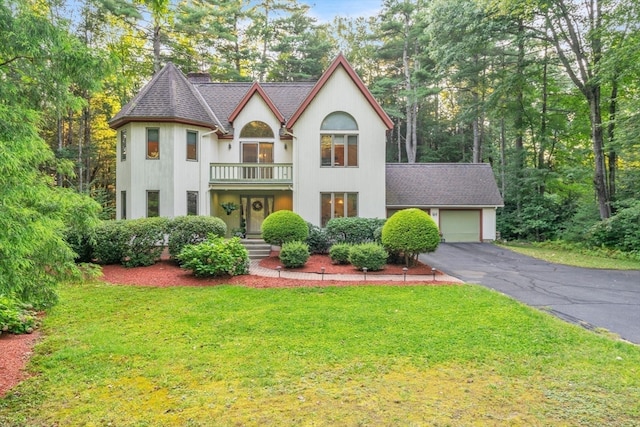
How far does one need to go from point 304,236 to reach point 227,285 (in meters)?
4.33

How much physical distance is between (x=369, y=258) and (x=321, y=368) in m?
6.86

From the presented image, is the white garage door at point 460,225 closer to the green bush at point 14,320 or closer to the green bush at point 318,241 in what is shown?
the green bush at point 318,241

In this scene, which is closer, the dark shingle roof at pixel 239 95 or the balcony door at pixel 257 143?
the balcony door at pixel 257 143

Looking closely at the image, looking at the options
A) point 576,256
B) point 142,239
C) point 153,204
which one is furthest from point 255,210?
point 576,256

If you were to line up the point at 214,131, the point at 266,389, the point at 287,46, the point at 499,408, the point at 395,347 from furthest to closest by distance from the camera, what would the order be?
1. the point at 287,46
2. the point at 214,131
3. the point at 395,347
4. the point at 266,389
5. the point at 499,408

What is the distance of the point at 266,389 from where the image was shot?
4.26 metres

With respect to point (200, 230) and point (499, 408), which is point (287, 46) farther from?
point (499, 408)

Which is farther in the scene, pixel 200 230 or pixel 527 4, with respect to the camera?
pixel 527 4

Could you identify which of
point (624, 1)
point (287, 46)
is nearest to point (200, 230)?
point (624, 1)

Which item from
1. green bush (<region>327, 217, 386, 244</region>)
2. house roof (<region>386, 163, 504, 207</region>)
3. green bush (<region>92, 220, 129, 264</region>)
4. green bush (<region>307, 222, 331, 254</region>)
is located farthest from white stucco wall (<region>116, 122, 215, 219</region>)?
house roof (<region>386, 163, 504, 207</region>)

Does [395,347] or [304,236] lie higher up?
[304,236]

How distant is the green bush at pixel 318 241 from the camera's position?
47.7ft

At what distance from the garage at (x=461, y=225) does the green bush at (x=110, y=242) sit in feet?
55.9

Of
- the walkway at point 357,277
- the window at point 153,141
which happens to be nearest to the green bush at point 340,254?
the walkway at point 357,277
